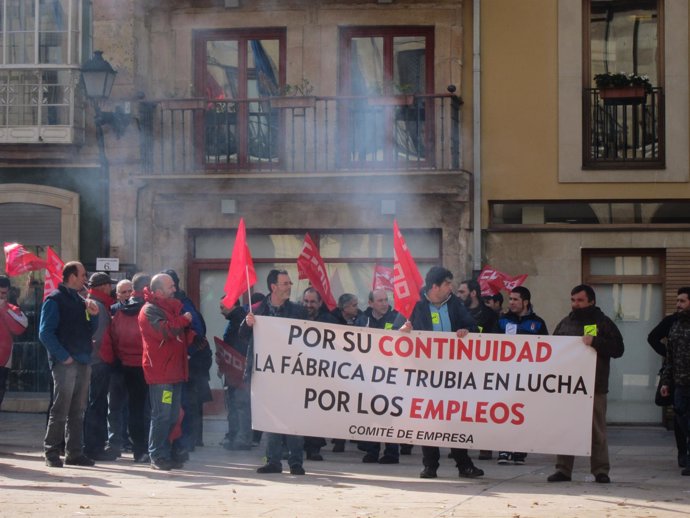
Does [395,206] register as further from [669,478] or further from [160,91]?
[669,478]

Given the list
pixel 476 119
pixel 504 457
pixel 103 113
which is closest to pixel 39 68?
pixel 103 113

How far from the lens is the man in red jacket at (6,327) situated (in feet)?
46.9

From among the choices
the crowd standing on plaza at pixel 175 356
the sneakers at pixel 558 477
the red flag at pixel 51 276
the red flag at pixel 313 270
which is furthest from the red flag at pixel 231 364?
the sneakers at pixel 558 477

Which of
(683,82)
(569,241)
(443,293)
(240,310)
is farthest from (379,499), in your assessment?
(683,82)

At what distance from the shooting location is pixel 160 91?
66.1 feet

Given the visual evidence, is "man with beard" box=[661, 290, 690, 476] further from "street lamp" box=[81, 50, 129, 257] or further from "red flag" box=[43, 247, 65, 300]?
"street lamp" box=[81, 50, 129, 257]

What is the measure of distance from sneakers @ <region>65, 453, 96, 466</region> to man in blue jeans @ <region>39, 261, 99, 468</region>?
0.10m

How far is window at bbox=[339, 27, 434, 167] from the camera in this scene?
63.5ft

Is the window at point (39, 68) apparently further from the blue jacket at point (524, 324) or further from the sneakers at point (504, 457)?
the sneakers at point (504, 457)

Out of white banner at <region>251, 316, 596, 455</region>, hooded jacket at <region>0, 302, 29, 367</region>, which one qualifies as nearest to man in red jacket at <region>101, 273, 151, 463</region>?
hooded jacket at <region>0, 302, 29, 367</region>

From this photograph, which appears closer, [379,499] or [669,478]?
[379,499]

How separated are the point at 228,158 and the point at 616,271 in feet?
18.3

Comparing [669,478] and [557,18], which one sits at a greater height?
[557,18]

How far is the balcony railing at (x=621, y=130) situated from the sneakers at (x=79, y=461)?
876 centimetres
